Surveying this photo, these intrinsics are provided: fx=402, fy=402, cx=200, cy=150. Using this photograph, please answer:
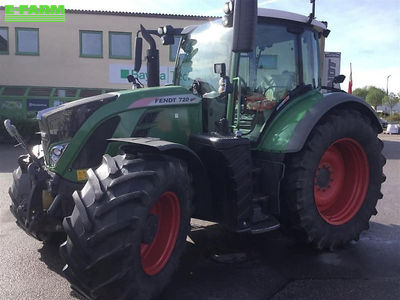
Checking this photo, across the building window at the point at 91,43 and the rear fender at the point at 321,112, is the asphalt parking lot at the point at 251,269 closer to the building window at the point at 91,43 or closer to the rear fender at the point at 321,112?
the rear fender at the point at 321,112

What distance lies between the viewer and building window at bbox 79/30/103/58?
1839cm

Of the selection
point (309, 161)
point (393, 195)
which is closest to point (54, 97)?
point (393, 195)

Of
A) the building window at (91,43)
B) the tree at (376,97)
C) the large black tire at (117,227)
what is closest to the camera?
the large black tire at (117,227)

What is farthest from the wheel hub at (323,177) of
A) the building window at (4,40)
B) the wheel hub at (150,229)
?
the building window at (4,40)

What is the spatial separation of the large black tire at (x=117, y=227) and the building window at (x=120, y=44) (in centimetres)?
1649

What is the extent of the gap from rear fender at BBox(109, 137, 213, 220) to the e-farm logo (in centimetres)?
1688

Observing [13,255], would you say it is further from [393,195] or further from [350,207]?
[393,195]

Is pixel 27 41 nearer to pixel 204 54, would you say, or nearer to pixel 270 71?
pixel 204 54

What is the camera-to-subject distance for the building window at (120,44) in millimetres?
18516

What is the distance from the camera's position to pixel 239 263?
13.1 ft

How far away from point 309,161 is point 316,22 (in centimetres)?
176

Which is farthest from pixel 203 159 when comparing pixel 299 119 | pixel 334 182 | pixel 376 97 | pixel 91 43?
pixel 376 97

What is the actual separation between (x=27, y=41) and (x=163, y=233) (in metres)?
17.7

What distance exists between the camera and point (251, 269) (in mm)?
3850
